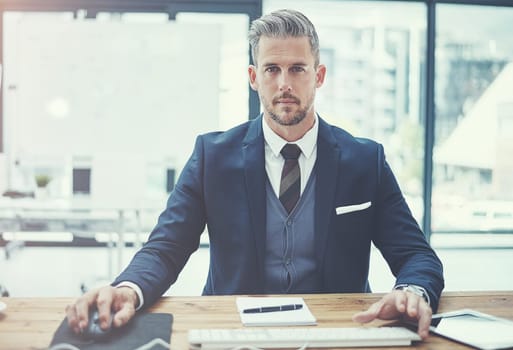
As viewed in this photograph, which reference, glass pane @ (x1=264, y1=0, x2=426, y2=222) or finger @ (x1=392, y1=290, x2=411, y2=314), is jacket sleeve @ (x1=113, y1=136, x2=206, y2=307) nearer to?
finger @ (x1=392, y1=290, x2=411, y2=314)

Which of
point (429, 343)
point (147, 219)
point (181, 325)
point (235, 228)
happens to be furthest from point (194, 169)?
point (147, 219)

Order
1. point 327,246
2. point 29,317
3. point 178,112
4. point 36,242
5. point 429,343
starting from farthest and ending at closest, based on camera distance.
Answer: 1. point 36,242
2. point 178,112
3. point 327,246
4. point 29,317
5. point 429,343

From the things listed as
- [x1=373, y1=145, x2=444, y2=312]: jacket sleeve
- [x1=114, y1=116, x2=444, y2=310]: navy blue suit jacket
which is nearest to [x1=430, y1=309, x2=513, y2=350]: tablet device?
[x1=373, y1=145, x2=444, y2=312]: jacket sleeve

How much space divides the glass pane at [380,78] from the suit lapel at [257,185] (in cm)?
398

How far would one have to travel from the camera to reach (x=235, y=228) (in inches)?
60.4

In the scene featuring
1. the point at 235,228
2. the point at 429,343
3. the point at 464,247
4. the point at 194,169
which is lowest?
the point at 464,247

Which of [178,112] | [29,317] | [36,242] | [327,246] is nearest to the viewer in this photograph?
[29,317]

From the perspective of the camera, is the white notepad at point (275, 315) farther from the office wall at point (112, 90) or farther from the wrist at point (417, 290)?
the office wall at point (112, 90)

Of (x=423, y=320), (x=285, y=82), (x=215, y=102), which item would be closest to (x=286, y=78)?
(x=285, y=82)

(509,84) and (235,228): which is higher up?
(509,84)

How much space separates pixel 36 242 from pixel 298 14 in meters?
4.64

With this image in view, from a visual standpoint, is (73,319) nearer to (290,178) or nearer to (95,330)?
(95,330)

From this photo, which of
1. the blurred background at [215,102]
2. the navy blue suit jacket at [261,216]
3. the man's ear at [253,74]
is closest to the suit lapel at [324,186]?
the navy blue suit jacket at [261,216]

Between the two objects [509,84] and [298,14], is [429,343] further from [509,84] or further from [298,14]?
[509,84]
